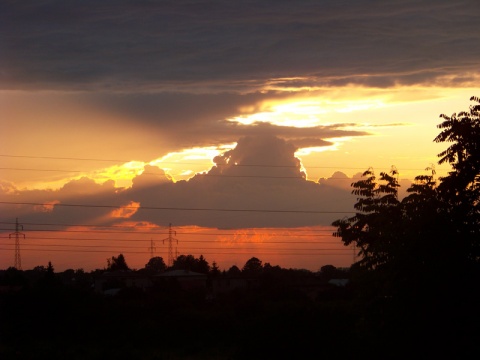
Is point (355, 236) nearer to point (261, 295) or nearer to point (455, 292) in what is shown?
point (455, 292)

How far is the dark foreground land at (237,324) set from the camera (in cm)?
2127

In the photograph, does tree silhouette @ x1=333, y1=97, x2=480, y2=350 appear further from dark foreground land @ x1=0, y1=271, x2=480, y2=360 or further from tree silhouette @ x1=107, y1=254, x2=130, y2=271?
tree silhouette @ x1=107, y1=254, x2=130, y2=271

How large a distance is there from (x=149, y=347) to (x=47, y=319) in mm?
12523

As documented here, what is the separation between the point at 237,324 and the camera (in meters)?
64.8

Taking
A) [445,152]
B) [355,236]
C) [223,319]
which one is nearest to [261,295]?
[223,319]

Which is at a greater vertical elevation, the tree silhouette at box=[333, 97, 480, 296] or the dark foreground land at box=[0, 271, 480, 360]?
the tree silhouette at box=[333, 97, 480, 296]

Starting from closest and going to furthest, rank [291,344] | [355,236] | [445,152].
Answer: [445,152], [355,236], [291,344]

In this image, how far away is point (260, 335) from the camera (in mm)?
40219

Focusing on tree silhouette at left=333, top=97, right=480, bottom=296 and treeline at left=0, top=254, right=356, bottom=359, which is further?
treeline at left=0, top=254, right=356, bottom=359

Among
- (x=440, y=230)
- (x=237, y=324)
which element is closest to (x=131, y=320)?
(x=237, y=324)

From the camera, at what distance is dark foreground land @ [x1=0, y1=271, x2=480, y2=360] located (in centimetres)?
2127

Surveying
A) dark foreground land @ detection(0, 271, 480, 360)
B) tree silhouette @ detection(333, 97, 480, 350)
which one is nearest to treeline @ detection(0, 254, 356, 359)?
dark foreground land @ detection(0, 271, 480, 360)

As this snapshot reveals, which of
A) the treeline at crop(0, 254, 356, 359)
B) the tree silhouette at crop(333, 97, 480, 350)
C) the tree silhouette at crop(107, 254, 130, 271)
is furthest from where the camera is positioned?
the tree silhouette at crop(107, 254, 130, 271)

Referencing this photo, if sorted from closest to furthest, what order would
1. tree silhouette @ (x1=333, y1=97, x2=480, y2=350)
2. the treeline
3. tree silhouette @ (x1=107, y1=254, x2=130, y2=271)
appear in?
tree silhouette @ (x1=333, y1=97, x2=480, y2=350) → the treeline → tree silhouette @ (x1=107, y1=254, x2=130, y2=271)
